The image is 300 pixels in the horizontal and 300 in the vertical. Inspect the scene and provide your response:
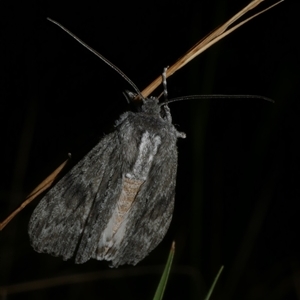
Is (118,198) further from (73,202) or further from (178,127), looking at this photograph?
(178,127)

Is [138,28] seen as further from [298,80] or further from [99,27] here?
[298,80]

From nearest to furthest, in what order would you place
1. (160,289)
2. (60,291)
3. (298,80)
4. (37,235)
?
1. (160,289)
2. (37,235)
3. (298,80)
4. (60,291)

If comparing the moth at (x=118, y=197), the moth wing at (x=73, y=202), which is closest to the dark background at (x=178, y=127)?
the moth at (x=118, y=197)

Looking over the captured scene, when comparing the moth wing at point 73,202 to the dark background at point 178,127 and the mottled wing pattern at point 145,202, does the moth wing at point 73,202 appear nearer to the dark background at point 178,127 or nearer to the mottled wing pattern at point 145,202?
the mottled wing pattern at point 145,202

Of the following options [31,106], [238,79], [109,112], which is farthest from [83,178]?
[238,79]

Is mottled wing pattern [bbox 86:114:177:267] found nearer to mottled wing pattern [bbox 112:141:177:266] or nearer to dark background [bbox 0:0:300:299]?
mottled wing pattern [bbox 112:141:177:266]

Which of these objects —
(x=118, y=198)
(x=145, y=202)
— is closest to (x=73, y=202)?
(x=118, y=198)

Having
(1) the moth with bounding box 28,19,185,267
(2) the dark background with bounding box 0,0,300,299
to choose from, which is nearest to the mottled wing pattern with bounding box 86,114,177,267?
(1) the moth with bounding box 28,19,185,267
